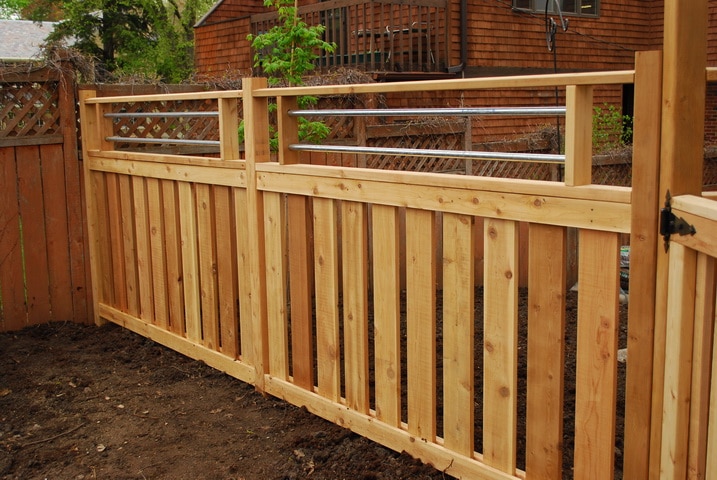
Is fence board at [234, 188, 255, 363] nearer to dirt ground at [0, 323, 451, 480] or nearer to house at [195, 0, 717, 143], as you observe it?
dirt ground at [0, 323, 451, 480]

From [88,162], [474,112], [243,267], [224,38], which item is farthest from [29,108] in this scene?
[224,38]

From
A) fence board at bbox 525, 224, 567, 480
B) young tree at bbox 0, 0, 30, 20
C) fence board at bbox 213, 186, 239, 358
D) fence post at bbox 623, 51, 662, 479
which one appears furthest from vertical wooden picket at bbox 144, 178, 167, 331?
young tree at bbox 0, 0, 30, 20

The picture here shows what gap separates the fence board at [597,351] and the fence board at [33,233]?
14.0 feet

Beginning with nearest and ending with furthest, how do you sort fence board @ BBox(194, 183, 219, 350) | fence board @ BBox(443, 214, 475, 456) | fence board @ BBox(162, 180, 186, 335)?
fence board @ BBox(443, 214, 475, 456) < fence board @ BBox(194, 183, 219, 350) < fence board @ BBox(162, 180, 186, 335)

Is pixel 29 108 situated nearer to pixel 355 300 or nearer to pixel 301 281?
pixel 301 281

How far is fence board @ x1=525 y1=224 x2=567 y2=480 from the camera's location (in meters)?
2.87

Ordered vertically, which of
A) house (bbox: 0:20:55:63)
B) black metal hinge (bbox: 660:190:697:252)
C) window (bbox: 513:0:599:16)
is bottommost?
black metal hinge (bbox: 660:190:697:252)

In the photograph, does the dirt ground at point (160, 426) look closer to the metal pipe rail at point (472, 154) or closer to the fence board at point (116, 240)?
the fence board at point (116, 240)

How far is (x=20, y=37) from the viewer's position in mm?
31875

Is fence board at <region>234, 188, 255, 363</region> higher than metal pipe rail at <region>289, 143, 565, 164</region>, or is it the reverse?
metal pipe rail at <region>289, 143, 565, 164</region>

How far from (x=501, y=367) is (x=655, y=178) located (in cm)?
99

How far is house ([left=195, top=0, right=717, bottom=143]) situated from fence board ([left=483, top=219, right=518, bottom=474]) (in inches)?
345

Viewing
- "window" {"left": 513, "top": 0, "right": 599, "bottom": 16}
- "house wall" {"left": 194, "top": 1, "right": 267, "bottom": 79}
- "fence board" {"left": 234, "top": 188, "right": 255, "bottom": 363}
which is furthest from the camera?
"house wall" {"left": 194, "top": 1, "right": 267, "bottom": 79}

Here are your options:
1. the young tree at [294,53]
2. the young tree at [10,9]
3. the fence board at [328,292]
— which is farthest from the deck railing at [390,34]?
the young tree at [10,9]
